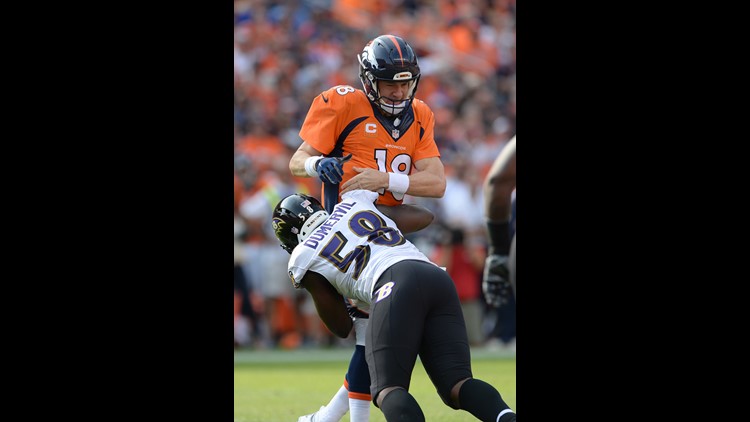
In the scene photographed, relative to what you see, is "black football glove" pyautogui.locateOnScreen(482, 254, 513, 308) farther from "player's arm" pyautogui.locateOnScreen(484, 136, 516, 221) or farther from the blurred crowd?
the blurred crowd

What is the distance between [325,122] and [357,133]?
0.21m

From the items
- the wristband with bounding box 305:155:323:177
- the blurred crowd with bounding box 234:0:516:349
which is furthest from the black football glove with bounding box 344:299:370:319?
the blurred crowd with bounding box 234:0:516:349

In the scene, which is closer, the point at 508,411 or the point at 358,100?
the point at 508,411

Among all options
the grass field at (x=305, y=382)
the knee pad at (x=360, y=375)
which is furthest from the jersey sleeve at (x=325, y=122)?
the grass field at (x=305, y=382)

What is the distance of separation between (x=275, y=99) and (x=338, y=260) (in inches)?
459

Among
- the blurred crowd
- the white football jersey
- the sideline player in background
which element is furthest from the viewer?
the blurred crowd

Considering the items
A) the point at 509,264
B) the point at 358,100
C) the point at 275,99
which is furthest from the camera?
the point at 275,99

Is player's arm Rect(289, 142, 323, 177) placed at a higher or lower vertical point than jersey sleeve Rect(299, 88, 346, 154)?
lower

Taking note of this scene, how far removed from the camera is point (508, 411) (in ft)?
15.3

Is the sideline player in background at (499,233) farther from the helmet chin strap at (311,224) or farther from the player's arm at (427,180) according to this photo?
the helmet chin strap at (311,224)

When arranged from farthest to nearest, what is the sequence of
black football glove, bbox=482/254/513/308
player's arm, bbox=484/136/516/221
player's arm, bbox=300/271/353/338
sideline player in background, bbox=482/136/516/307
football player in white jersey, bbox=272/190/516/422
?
1. black football glove, bbox=482/254/513/308
2. sideline player in background, bbox=482/136/516/307
3. player's arm, bbox=484/136/516/221
4. player's arm, bbox=300/271/353/338
5. football player in white jersey, bbox=272/190/516/422

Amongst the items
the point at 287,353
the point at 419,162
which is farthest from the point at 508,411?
the point at 287,353

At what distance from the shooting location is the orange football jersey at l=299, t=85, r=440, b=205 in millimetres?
5926
